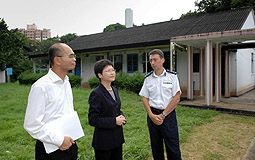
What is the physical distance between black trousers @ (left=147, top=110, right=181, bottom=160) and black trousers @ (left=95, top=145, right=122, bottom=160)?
2.11 feet

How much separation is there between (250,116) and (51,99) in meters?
6.37

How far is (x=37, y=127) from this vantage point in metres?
1.43

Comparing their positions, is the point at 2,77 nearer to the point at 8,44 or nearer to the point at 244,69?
the point at 8,44

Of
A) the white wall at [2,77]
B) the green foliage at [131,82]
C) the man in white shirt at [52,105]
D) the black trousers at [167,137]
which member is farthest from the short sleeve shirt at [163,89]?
the white wall at [2,77]

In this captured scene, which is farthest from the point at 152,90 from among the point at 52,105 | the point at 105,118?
the point at 52,105

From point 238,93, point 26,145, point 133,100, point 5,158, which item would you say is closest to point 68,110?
point 5,158

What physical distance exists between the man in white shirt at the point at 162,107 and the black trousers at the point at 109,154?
639 millimetres

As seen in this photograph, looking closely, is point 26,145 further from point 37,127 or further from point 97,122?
point 37,127

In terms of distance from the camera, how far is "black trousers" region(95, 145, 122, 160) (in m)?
2.08

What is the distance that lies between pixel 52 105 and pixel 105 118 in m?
0.64

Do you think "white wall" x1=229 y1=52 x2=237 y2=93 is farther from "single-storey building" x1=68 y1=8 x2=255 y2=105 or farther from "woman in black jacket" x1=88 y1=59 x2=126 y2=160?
"woman in black jacket" x1=88 y1=59 x2=126 y2=160

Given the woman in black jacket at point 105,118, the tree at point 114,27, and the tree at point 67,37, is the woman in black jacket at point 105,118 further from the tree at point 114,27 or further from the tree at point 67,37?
the tree at point 114,27

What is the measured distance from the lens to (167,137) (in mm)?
2502

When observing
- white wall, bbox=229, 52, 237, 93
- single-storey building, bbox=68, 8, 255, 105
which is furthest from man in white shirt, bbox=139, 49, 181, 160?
white wall, bbox=229, 52, 237, 93
